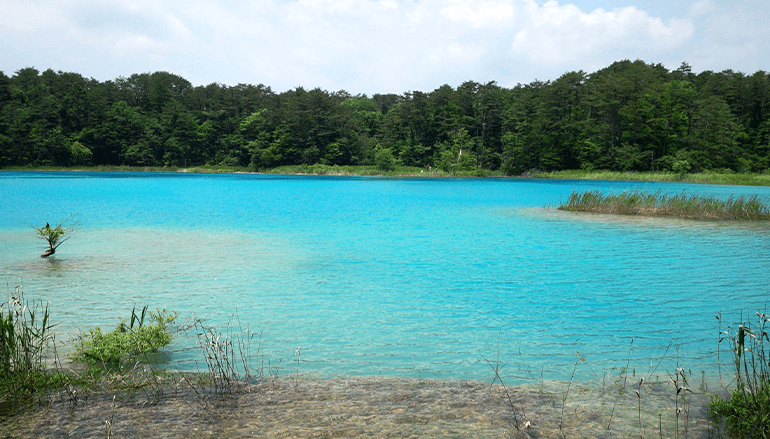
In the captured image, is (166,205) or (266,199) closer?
(166,205)

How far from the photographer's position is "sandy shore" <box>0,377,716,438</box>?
13.4ft

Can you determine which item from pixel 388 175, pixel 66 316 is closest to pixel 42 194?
pixel 66 316

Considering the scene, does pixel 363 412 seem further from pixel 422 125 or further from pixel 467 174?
pixel 422 125

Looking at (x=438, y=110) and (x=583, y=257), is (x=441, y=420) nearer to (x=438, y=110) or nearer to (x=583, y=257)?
(x=583, y=257)

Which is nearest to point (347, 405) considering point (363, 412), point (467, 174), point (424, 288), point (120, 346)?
point (363, 412)

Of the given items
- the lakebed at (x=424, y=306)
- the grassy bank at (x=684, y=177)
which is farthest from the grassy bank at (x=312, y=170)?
the lakebed at (x=424, y=306)

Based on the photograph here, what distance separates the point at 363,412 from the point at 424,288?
5934 millimetres

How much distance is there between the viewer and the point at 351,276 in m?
11.4

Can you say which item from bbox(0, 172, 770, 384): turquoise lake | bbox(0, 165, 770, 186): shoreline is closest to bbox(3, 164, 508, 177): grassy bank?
bbox(0, 165, 770, 186): shoreline

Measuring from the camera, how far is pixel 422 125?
90875mm

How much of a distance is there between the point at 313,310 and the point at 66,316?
158 inches

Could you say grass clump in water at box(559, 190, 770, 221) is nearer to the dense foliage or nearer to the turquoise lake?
the turquoise lake

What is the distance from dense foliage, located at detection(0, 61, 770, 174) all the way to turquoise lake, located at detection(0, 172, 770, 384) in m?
53.1

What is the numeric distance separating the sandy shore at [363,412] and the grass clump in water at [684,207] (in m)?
21.6
